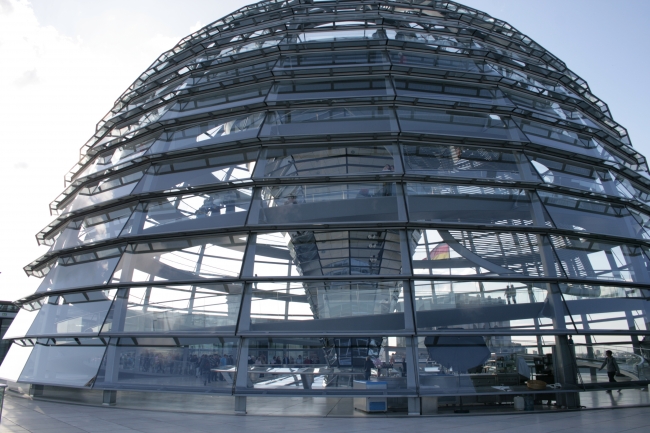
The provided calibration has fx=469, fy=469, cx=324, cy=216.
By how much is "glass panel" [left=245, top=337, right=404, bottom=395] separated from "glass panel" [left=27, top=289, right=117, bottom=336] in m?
4.15

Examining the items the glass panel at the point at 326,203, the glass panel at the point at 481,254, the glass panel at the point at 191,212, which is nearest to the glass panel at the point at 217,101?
the glass panel at the point at 191,212

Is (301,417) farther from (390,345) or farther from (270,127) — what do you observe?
(270,127)

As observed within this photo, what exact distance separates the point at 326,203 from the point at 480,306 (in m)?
4.50

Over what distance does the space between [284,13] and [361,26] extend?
389cm

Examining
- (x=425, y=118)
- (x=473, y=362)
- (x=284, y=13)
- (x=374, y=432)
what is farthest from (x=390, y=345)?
(x=284, y=13)

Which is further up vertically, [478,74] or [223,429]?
[478,74]

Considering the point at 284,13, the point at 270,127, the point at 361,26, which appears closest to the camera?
the point at 270,127

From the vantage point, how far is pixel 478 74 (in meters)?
14.9

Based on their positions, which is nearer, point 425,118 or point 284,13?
point 425,118

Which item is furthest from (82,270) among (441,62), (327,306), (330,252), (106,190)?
(441,62)

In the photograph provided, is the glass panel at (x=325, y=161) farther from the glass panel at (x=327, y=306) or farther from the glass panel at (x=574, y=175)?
the glass panel at (x=574, y=175)

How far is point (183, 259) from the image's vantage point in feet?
39.3

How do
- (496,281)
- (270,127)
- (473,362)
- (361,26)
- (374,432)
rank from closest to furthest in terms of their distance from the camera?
(374,432), (473,362), (496,281), (270,127), (361,26)

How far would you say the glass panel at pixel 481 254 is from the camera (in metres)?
11.2
